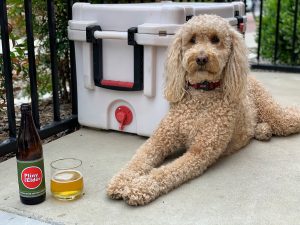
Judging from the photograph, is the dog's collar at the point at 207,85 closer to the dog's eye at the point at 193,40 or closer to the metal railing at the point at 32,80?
the dog's eye at the point at 193,40

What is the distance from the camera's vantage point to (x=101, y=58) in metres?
3.17

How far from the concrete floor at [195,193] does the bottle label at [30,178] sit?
74 mm

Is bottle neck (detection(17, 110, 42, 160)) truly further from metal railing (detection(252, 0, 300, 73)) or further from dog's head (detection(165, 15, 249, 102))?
metal railing (detection(252, 0, 300, 73))

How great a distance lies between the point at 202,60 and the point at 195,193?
710 mm

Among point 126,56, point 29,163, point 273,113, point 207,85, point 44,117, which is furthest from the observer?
point 44,117

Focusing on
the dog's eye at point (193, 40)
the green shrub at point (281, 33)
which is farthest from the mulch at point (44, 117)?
the green shrub at point (281, 33)

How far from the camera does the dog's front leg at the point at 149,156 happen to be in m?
2.29

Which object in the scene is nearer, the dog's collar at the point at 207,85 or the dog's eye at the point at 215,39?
the dog's eye at the point at 215,39

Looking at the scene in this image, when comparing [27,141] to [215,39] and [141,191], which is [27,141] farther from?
[215,39]

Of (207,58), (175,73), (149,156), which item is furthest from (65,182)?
(207,58)

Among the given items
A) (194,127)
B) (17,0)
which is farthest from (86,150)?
(17,0)

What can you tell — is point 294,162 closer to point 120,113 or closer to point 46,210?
point 120,113

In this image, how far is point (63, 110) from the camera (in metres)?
3.90

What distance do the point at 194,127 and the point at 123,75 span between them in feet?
2.41
